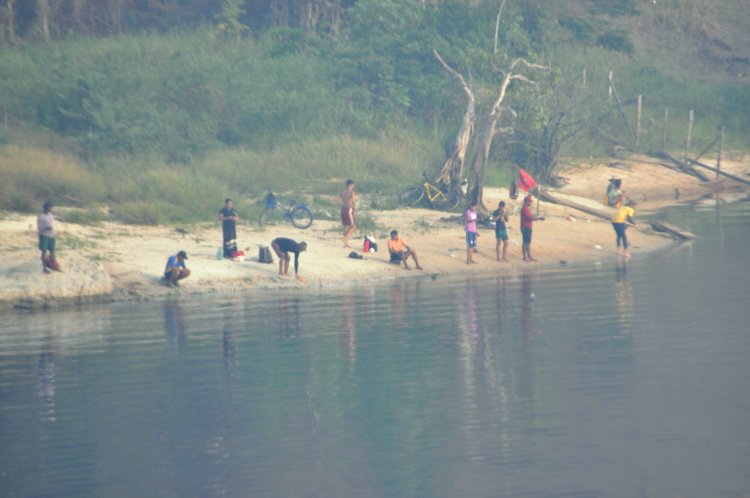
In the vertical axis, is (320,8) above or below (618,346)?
above

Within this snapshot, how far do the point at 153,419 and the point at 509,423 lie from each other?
15.6 feet

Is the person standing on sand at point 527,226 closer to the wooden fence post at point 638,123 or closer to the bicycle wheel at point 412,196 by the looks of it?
the bicycle wheel at point 412,196

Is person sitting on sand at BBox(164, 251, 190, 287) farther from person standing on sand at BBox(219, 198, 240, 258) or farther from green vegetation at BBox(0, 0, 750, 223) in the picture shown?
green vegetation at BBox(0, 0, 750, 223)

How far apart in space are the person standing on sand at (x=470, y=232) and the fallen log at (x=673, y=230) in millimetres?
7639

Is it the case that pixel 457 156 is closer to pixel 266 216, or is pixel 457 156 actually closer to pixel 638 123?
pixel 266 216

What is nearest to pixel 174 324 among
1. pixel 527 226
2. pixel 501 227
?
pixel 501 227

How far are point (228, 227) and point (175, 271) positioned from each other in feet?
7.30

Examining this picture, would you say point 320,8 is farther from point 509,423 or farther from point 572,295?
point 509,423

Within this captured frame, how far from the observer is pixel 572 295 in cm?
2461

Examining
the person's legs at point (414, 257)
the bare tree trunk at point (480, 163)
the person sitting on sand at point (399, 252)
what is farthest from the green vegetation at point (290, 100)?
the person's legs at point (414, 257)

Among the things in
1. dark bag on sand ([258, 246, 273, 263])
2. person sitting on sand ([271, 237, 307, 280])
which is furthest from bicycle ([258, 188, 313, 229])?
person sitting on sand ([271, 237, 307, 280])

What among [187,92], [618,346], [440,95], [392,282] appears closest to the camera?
[618,346]

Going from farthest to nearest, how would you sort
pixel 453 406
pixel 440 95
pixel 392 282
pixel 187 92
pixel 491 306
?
pixel 440 95, pixel 187 92, pixel 392 282, pixel 491 306, pixel 453 406

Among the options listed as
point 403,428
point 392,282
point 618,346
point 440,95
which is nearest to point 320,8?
point 440,95
